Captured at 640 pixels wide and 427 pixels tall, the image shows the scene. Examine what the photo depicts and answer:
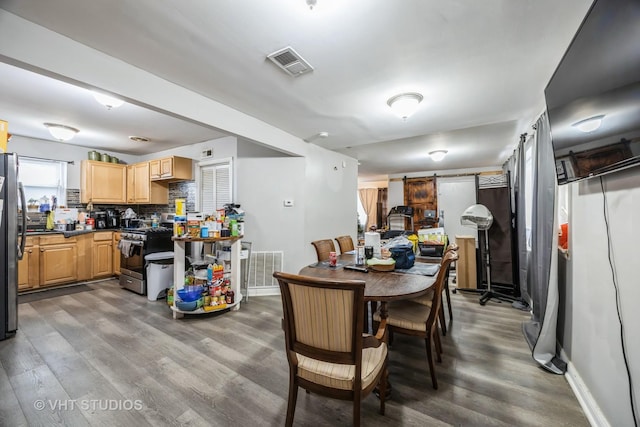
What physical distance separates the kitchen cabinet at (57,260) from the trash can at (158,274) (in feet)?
5.43

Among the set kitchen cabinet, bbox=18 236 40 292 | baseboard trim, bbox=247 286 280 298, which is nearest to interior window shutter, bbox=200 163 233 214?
baseboard trim, bbox=247 286 280 298

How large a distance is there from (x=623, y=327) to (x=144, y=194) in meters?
6.08

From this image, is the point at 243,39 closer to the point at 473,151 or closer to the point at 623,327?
the point at 623,327

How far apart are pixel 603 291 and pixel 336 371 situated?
1.58m

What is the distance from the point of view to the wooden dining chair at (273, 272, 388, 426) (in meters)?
1.17

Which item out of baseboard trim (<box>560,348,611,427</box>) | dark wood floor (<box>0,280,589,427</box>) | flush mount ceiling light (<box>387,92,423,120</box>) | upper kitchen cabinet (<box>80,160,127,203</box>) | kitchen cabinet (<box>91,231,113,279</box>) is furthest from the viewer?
upper kitchen cabinet (<box>80,160,127,203</box>)

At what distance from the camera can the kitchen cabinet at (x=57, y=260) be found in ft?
12.8

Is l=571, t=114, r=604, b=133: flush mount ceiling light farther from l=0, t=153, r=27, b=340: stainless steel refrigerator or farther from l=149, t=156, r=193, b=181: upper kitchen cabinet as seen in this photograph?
l=149, t=156, r=193, b=181: upper kitchen cabinet

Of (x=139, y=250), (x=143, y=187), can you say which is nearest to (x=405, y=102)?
(x=139, y=250)

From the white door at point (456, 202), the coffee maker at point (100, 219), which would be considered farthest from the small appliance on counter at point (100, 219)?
the white door at point (456, 202)

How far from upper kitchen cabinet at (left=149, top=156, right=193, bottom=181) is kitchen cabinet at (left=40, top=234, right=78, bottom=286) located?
167cm

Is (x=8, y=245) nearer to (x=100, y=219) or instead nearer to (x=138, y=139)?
(x=138, y=139)

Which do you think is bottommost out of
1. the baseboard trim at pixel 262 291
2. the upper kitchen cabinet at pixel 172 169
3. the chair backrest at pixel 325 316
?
the baseboard trim at pixel 262 291

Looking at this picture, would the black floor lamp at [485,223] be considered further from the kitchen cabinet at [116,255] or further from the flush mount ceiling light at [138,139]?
the kitchen cabinet at [116,255]
